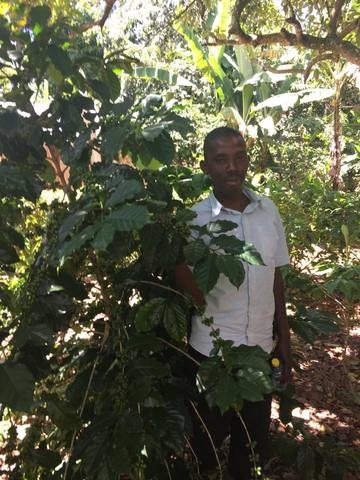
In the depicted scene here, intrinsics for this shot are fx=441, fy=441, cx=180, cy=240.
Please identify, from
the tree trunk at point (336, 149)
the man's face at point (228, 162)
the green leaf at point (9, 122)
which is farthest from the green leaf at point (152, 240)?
the tree trunk at point (336, 149)

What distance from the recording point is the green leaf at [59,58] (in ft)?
4.52

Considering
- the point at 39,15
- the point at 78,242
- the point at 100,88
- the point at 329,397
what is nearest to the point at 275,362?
the point at 78,242

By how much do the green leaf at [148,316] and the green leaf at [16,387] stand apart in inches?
13.0

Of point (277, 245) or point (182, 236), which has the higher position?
point (277, 245)

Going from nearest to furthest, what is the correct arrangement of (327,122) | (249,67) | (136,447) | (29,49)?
(136,447) → (29,49) → (249,67) → (327,122)

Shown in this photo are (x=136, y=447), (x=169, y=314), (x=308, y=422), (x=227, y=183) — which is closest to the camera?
(x=136, y=447)

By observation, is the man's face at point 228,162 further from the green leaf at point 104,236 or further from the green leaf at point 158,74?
→ the green leaf at point 158,74

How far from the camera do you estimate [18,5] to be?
1.57m

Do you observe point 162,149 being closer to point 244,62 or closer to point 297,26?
point 297,26

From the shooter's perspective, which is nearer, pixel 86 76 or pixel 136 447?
pixel 136 447

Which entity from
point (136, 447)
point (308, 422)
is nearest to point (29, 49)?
point (136, 447)

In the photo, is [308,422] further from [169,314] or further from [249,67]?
[249,67]

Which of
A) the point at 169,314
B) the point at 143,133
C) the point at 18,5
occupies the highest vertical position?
the point at 18,5

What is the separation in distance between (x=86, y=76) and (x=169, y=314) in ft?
3.12
